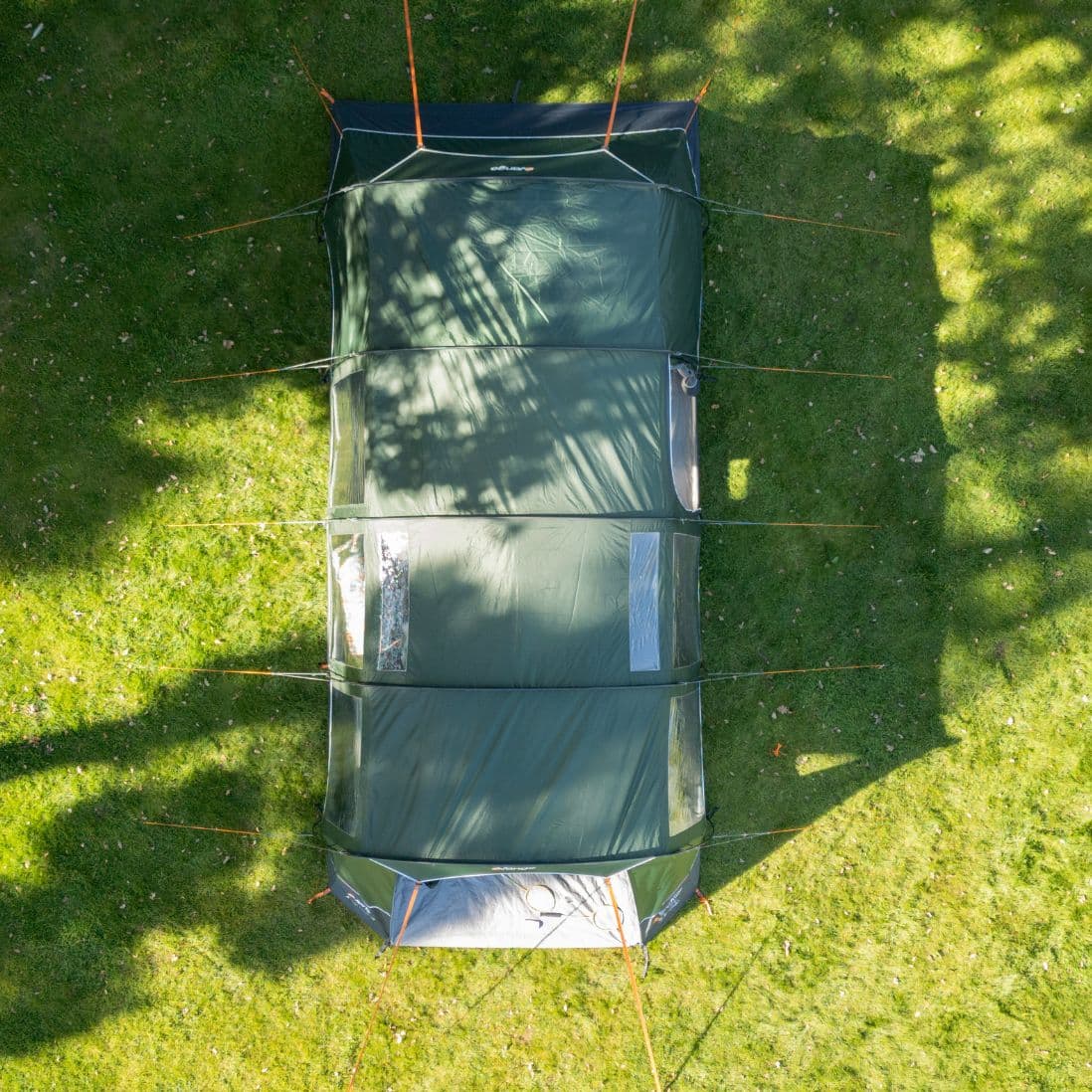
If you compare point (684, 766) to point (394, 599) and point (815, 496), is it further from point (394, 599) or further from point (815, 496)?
point (815, 496)

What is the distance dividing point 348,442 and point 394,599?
4.74ft

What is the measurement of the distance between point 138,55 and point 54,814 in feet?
22.7

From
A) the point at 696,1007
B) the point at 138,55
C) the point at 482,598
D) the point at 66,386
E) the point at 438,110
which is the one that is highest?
the point at 138,55

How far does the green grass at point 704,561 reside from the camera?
6477mm

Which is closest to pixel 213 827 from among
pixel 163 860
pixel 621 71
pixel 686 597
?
pixel 163 860

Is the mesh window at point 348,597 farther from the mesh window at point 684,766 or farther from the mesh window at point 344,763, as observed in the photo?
the mesh window at point 684,766

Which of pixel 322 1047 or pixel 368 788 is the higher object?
pixel 368 788

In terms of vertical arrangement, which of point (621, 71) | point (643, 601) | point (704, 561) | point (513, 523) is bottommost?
point (704, 561)

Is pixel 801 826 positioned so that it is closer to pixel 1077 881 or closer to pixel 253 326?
pixel 1077 881

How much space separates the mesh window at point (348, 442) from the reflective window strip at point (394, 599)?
1.51 feet

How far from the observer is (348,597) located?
5.77 metres

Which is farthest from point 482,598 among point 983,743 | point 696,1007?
point 983,743

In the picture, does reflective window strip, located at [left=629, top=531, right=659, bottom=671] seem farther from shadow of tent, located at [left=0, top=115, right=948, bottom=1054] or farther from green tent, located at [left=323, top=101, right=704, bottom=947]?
shadow of tent, located at [left=0, top=115, right=948, bottom=1054]

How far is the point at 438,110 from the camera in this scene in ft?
20.5
